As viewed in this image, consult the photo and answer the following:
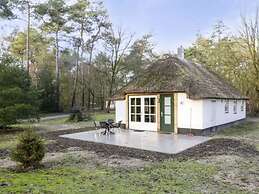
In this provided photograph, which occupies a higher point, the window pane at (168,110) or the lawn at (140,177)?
the window pane at (168,110)

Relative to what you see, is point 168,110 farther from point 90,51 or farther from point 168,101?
point 90,51

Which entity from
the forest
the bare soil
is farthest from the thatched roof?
the forest

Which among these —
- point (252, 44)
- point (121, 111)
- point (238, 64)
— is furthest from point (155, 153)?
point (238, 64)

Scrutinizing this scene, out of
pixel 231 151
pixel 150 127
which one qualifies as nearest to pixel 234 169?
pixel 231 151

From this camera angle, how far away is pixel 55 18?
32875 millimetres

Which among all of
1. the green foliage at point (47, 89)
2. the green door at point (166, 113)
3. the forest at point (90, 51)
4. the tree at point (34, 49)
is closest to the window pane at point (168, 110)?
the green door at point (166, 113)

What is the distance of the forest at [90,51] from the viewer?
27.4m

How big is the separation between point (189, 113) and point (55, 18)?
2351 cm

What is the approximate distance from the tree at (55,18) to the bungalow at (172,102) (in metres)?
18.2

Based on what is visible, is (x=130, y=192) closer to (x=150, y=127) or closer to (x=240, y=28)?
(x=150, y=127)

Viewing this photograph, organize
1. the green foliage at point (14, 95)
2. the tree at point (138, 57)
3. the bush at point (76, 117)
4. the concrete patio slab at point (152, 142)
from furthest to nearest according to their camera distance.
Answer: the tree at point (138, 57) < the bush at point (76, 117) < the green foliage at point (14, 95) < the concrete patio slab at point (152, 142)

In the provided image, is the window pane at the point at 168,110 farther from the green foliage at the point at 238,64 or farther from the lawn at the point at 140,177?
the green foliage at the point at 238,64

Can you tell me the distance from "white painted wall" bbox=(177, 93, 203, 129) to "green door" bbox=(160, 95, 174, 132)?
0.42 metres

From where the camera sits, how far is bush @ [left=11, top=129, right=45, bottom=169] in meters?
7.71
